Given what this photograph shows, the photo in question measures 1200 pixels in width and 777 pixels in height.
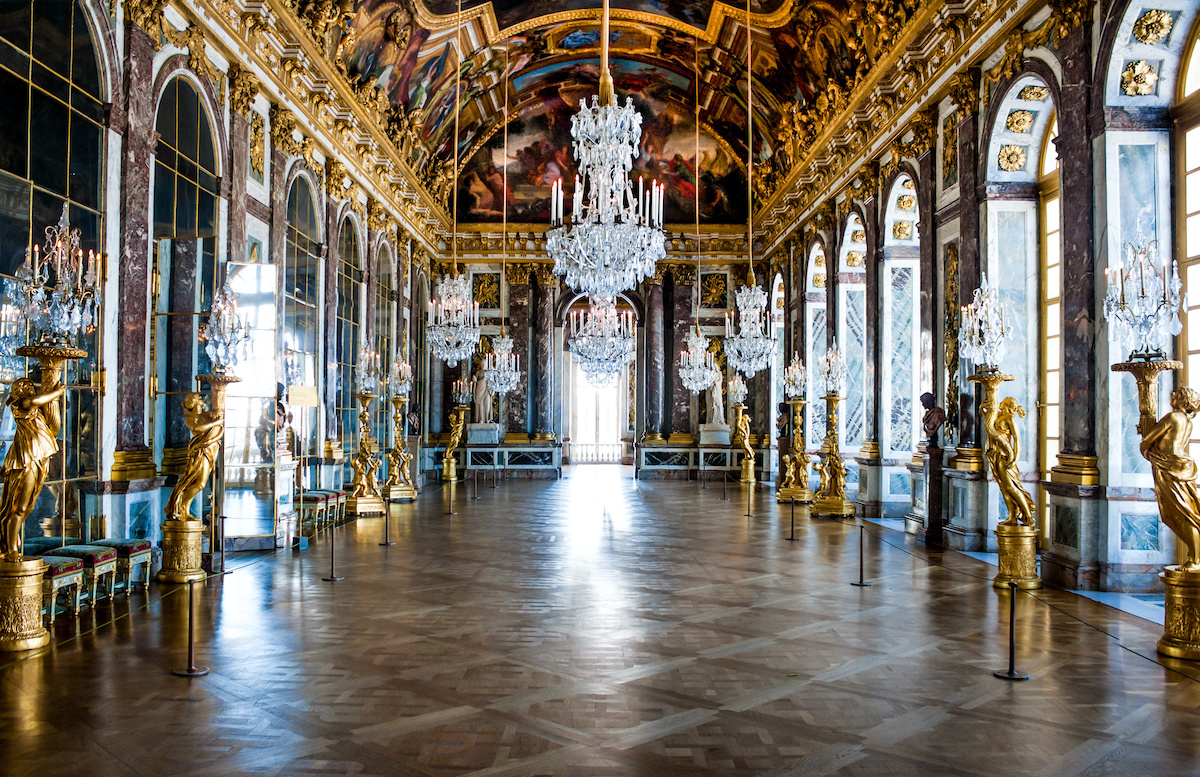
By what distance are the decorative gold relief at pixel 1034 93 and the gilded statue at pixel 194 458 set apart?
33.1 ft

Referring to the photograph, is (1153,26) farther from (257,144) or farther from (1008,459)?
(257,144)

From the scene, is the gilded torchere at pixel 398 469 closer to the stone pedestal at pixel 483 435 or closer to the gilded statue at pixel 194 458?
the stone pedestal at pixel 483 435

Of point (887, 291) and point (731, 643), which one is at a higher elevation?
point (887, 291)

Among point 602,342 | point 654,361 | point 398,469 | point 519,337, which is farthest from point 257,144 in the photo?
point 654,361

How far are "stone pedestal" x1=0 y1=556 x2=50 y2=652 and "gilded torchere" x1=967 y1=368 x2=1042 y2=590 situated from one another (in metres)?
8.37

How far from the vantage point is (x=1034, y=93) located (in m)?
10.1

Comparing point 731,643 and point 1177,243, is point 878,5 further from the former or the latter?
point 731,643

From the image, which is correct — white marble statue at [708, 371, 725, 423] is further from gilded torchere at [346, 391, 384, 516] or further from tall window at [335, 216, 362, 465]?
gilded torchere at [346, 391, 384, 516]

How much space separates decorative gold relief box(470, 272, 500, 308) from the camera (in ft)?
87.2

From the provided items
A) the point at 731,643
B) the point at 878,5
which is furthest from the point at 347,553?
the point at 878,5

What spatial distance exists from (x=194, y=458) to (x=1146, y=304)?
880 cm

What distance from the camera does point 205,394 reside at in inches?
402

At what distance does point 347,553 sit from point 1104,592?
855cm

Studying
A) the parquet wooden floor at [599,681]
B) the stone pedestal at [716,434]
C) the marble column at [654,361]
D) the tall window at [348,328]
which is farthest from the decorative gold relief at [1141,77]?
the marble column at [654,361]
